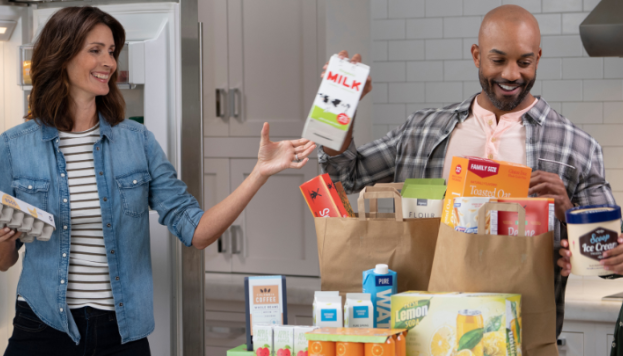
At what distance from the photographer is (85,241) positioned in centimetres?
159

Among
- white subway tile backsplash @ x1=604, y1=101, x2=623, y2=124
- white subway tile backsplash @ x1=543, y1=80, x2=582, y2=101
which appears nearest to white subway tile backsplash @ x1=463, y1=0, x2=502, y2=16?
white subway tile backsplash @ x1=543, y1=80, x2=582, y2=101

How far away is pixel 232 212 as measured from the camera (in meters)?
1.62

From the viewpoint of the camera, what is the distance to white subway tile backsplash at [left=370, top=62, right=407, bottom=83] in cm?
314

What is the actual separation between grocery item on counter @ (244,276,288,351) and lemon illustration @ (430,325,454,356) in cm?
28

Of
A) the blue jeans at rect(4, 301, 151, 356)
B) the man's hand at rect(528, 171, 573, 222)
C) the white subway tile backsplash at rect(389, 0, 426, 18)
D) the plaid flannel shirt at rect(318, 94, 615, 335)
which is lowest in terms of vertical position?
the blue jeans at rect(4, 301, 151, 356)

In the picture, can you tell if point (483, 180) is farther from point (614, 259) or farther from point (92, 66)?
point (92, 66)

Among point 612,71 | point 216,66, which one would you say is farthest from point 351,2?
point 612,71

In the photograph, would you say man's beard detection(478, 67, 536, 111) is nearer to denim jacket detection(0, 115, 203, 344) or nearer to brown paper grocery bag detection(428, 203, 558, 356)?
brown paper grocery bag detection(428, 203, 558, 356)

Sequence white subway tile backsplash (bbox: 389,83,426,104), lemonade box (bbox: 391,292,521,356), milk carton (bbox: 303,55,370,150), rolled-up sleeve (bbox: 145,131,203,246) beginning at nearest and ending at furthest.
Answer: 1. lemonade box (bbox: 391,292,521,356)
2. milk carton (bbox: 303,55,370,150)
3. rolled-up sleeve (bbox: 145,131,203,246)
4. white subway tile backsplash (bbox: 389,83,426,104)

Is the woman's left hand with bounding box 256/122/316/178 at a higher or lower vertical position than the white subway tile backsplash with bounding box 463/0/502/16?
lower

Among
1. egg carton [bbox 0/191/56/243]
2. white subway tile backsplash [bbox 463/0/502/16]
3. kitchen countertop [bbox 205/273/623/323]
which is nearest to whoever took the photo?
egg carton [bbox 0/191/56/243]

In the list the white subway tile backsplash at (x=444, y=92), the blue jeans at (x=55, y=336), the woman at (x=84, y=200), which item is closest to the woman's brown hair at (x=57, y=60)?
the woman at (x=84, y=200)

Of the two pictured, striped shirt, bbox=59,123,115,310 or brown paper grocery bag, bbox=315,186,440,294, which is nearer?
brown paper grocery bag, bbox=315,186,440,294

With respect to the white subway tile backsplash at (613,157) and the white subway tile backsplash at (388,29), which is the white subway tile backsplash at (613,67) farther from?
the white subway tile backsplash at (388,29)
